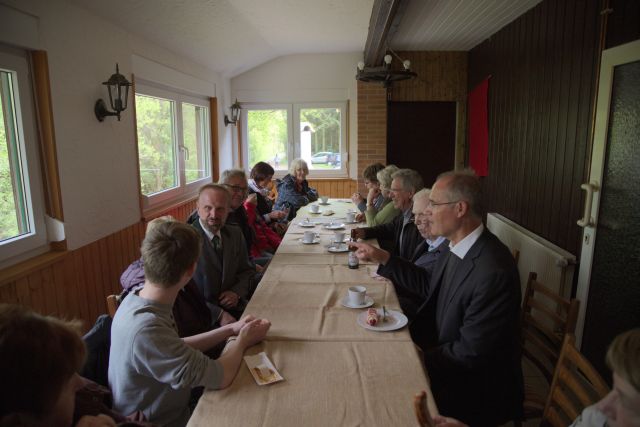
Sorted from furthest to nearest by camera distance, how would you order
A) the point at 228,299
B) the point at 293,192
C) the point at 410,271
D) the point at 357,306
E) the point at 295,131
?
the point at 295,131, the point at 293,192, the point at 228,299, the point at 410,271, the point at 357,306

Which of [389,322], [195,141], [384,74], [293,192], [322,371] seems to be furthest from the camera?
[195,141]

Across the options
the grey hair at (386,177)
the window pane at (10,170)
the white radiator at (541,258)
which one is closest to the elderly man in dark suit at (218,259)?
the window pane at (10,170)

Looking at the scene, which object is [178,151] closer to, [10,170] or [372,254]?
[10,170]

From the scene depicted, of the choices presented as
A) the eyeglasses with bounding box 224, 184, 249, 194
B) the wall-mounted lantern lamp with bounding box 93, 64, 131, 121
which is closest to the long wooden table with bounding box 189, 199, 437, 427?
the eyeglasses with bounding box 224, 184, 249, 194

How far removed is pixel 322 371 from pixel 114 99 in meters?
2.70

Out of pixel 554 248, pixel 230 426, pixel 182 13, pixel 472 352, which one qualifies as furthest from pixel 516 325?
pixel 182 13

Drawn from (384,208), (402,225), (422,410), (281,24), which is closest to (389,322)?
(422,410)

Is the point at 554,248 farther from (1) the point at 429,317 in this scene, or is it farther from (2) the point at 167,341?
(2) the point at 167,341

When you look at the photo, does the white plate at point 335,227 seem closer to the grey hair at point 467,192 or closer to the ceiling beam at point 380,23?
the ceiling beam at point 380,23

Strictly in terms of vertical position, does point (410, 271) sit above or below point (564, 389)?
above

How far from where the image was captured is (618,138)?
254cm

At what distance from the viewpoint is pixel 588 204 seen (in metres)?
2.74

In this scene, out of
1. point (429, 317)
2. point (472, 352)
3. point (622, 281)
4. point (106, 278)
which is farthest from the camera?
point (106, 278)

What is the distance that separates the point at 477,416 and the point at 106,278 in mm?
2501
